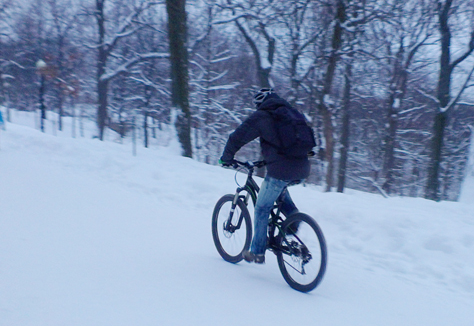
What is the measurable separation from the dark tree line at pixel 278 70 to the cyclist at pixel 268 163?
293 inches

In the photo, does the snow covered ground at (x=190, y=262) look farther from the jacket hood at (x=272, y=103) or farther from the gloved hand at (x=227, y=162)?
the jacket hood at (x=272, y=103)

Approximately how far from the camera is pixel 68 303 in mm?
3516

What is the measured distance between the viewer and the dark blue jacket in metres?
4.13

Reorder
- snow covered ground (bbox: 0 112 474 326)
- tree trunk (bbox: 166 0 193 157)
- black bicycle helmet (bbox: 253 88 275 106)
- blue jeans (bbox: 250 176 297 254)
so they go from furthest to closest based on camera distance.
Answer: tree trunk (bbox: 166 0 193 157)
black bicycle helmet (bbox: 253 88 275 106)
blue jeans (bbox: 250 176 297 254)
snow covered ground (bbox: 0 112 474 326)

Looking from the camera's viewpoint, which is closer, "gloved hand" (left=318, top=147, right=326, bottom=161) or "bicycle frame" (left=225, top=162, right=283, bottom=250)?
"bicycle frame" (left=225, top=162, right=283, bottom=250)

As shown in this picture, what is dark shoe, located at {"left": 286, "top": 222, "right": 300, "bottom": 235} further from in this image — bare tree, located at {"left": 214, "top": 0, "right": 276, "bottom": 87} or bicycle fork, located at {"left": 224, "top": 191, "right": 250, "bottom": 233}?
bare tree, located at {"left": 214, "top": 0, "right": 276, "bottom": 87}

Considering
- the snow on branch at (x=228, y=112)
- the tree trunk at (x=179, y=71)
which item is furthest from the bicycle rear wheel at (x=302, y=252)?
the snow on branch at (x=228, y=112)

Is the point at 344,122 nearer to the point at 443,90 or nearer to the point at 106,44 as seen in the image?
the point at 443,90

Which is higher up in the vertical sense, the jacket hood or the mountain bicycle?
the jacket hood

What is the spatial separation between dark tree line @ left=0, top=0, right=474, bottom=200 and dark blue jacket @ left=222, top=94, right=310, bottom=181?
24.9 feet

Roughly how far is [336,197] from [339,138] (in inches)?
482

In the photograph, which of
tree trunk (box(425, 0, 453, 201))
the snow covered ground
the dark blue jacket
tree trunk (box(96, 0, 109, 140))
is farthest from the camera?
tree trunk (box(96, 0, 109, 140))

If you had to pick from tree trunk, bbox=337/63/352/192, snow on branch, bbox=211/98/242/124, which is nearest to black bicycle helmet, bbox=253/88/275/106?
tree trunk, bbox=337/63/352/192

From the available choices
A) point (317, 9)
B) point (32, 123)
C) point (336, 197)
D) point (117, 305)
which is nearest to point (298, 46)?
point (317, 9)
